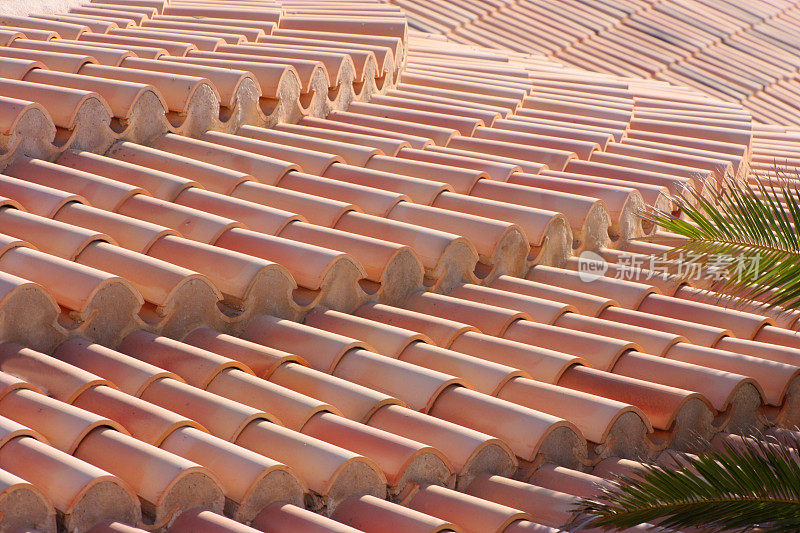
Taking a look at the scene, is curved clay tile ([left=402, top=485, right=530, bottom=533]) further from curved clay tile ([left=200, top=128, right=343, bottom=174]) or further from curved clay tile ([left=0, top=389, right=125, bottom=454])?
curved clay tile ([left=200, top=128, right=343, bottom=174])

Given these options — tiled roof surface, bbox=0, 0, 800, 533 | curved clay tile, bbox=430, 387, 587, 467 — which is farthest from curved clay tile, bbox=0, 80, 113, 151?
curved clay tile, bbox=430, 387, 587, 467

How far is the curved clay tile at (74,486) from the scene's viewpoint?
7.98 ft

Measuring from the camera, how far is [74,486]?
8.00ft

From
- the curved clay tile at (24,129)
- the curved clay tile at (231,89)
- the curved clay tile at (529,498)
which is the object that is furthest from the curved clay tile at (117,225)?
the curved clay tile at (529,498)

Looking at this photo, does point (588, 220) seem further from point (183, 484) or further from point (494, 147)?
point (183, 484)

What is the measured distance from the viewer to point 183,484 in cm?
256

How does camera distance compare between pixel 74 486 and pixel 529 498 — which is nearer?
pixel 74 486

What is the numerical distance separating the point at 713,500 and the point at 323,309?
1.62 metres

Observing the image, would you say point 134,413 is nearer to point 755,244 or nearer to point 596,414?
point 596,414

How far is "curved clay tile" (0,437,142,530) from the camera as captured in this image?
2.43 meters

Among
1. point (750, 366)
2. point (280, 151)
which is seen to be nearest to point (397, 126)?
A: point (280, 151)

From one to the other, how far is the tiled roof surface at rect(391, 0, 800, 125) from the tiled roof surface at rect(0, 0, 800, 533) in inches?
164

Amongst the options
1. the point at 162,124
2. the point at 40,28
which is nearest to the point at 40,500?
the point at 162,124

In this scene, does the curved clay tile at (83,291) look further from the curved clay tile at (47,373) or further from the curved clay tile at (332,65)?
the curved clay tile at (332,65)
